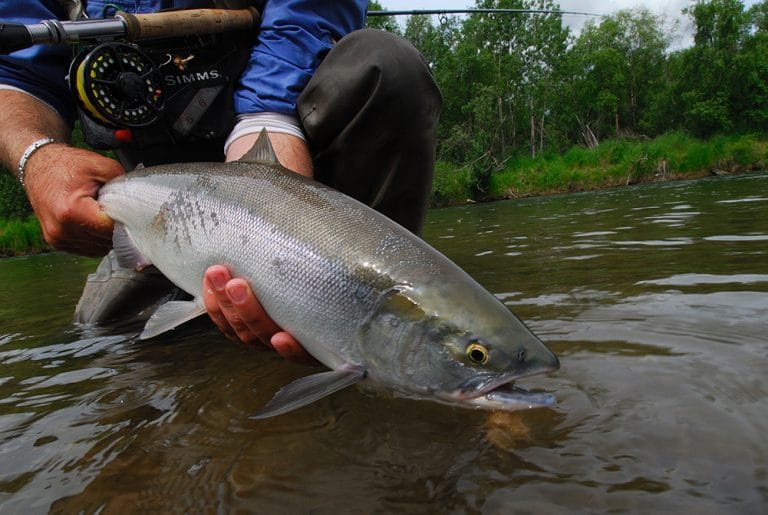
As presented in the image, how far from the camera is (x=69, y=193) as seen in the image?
2.03m

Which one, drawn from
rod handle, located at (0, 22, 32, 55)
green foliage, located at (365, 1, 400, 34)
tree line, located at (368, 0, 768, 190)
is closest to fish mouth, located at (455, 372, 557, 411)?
rod handle, located at (0, 22, 32, 55)

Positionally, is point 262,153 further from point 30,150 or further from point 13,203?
point 13,203

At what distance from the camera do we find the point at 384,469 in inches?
47.3

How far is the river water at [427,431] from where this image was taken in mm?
1093

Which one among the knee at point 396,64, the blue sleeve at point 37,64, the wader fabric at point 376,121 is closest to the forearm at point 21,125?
the blue sleeve at point 37,64

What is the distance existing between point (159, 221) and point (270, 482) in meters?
1.16

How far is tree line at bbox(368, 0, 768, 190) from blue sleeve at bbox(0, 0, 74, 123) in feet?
92.0

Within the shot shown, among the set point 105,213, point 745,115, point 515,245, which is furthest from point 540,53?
point 105,213

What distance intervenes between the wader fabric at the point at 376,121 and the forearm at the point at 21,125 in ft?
3.79

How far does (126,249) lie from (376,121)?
1.24 metres

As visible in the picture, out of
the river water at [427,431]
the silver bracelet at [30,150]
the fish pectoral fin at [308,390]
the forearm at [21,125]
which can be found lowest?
the river water at [427,431]

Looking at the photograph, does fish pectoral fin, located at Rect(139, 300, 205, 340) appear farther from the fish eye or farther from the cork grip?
the cork grip

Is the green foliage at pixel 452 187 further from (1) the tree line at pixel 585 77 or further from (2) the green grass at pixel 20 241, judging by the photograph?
(2) the green grass at pixel 20 241

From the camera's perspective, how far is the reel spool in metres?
2.33
